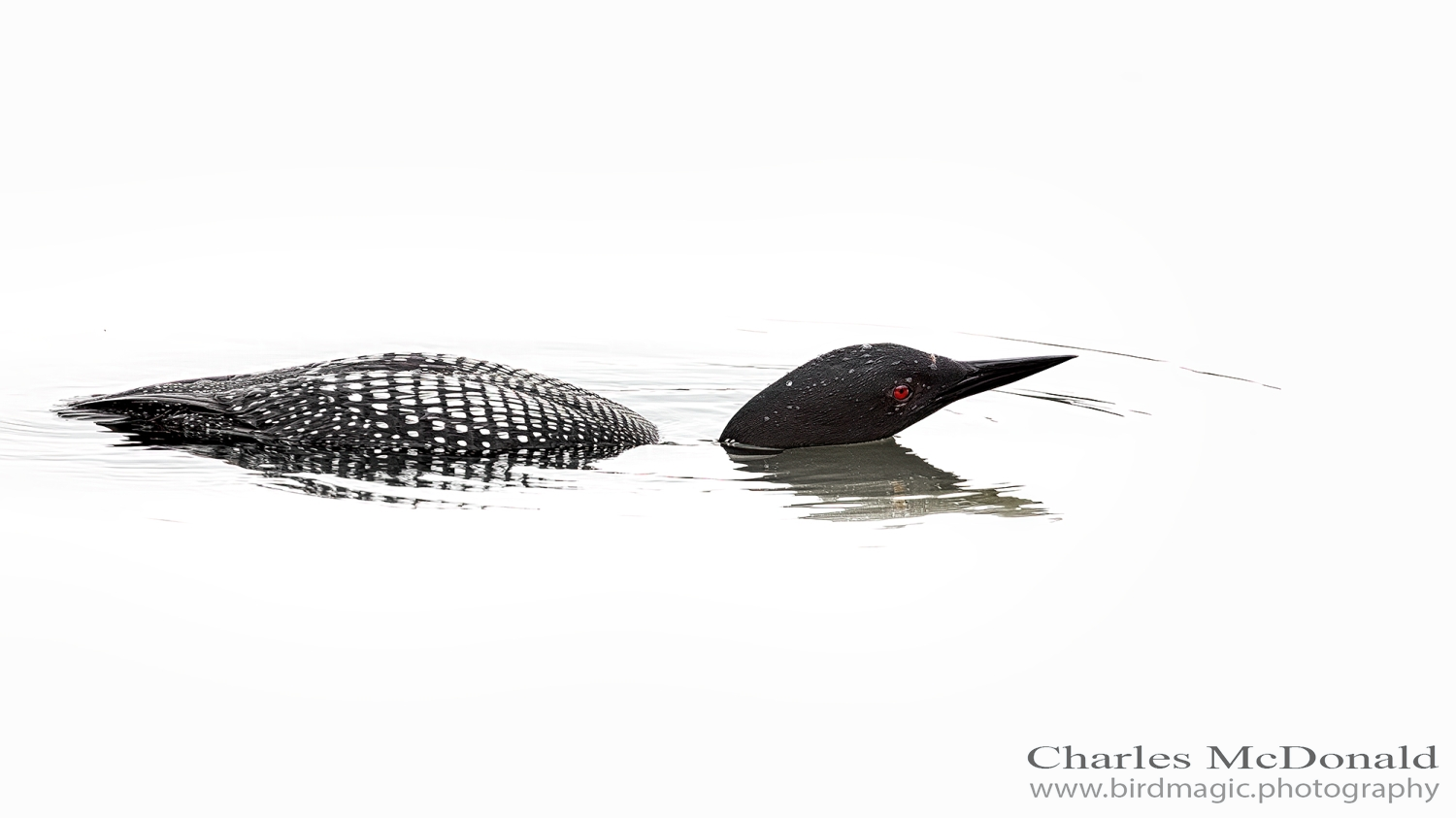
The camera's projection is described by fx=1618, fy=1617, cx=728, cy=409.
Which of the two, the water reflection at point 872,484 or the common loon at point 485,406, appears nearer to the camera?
the water reflection at point 872,484

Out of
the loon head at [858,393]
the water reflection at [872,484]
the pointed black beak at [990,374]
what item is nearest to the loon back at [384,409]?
the loon head at [858,393]

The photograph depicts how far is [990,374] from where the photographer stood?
6.41 metres

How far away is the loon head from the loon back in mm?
554

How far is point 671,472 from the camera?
5934mm

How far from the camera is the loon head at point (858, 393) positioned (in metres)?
6.32

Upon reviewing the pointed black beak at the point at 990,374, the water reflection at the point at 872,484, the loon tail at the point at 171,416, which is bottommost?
the water reflection at the point at 872,484

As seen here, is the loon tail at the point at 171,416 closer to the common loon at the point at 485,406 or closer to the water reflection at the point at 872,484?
the common loon at the point at 485,406

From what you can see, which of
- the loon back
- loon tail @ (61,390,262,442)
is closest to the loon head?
the loon back

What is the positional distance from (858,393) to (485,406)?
1444mm

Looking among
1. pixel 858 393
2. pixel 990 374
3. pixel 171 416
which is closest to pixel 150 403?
pixel 171 416

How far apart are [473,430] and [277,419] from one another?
75 centimetres

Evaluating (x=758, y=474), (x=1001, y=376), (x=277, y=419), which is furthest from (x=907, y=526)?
(x=277, y=419)

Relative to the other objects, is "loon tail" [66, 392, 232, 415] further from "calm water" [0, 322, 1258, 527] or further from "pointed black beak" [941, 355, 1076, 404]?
"pointed black beak" [941, 355, 1076, 404]

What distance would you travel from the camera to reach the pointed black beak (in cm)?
634
